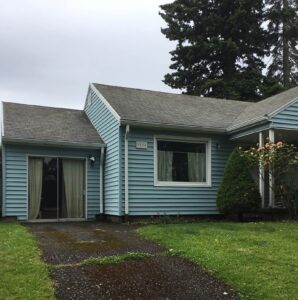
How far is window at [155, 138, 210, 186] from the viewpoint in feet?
46.6

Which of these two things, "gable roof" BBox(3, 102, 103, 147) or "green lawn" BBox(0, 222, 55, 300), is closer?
"green lawn" BBox(0, 222, 55, 300)

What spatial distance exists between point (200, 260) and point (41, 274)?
7.77 feet

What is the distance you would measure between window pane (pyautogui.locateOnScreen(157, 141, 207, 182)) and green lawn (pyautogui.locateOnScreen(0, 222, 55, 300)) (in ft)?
20.4

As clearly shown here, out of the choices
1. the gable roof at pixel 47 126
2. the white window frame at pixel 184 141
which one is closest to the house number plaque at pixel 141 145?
the white window frame at pixel 184 141

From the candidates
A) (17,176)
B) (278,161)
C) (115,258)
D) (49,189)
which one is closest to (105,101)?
(49,189)

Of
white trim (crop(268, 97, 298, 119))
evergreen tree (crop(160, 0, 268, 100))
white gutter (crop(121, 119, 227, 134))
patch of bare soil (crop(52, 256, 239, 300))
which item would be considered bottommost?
patch of bare soil (crop(52, 256, 239, 300))

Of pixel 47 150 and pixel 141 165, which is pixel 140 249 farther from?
pixel 47 150

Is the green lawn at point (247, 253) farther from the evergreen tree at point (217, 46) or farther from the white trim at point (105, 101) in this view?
the evergreen tree at point (217, 46)

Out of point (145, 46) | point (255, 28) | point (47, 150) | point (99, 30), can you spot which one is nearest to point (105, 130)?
point (47, 150)

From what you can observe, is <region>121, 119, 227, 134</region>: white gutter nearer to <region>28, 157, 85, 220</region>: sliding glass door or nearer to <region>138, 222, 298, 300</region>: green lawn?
<region>28, 157, 85, 220</region>: sliding glass door

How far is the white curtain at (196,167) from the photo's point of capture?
48.0 ft

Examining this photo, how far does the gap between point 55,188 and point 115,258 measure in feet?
25.6

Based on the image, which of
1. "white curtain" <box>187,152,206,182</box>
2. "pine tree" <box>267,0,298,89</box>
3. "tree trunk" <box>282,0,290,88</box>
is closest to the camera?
"white curtain" <box>187,152,206,182</box>

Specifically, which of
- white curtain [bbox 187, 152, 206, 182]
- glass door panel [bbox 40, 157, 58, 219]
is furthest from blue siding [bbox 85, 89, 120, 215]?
white curtain [bbox 187, 152, 206, 182]
